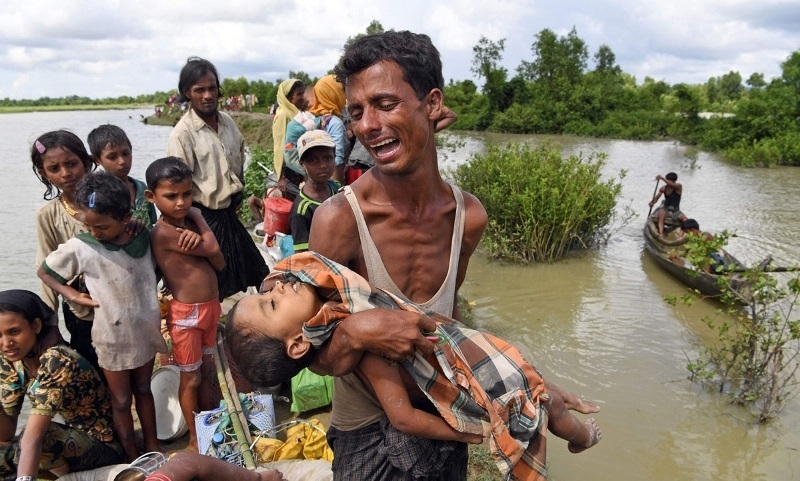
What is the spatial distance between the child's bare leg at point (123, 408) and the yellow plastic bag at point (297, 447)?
2.34 ft

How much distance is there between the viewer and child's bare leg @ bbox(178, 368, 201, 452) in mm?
3248

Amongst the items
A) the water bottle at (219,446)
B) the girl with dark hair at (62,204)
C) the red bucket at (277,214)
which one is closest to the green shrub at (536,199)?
the red bucket at (277,214)

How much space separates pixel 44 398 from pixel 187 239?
3.30ft

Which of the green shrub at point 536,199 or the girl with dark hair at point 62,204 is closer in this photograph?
the girl with dark hair at point 62,204

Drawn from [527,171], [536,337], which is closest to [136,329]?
[536,337]

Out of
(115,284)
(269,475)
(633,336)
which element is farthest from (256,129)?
(269,475)

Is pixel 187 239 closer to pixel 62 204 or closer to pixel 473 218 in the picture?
pixel 62 204

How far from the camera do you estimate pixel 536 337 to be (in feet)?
22.1

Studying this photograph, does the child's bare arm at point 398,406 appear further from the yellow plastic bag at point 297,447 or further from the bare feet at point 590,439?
the yellow plastic bag at point 297,447

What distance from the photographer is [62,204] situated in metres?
3.07

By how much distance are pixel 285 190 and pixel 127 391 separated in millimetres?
2009

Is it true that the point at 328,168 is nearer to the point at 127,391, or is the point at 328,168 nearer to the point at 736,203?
the point at 127,391

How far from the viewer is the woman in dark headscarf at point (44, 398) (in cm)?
258

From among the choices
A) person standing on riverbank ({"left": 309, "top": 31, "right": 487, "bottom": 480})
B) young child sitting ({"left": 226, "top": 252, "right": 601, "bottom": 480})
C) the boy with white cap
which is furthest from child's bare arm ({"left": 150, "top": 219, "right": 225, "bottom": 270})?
person standing on riverbank ({"left": 309, "top": 31, "right": 487, "bottom": 480})
